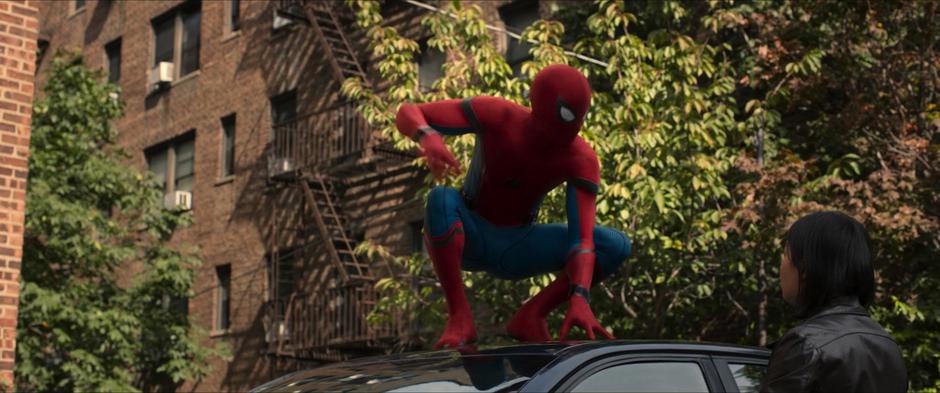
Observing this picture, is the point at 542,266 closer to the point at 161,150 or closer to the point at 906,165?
the point at 906,165

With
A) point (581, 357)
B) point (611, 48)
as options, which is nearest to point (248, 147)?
point (611, 48)

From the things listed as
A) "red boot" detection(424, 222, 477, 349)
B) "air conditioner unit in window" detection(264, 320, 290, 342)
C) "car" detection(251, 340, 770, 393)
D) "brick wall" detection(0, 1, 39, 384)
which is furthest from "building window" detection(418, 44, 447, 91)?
"car" detection(251, 340, 770, 393)

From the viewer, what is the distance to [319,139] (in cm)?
2286

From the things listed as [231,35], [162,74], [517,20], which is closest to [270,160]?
[231,35]

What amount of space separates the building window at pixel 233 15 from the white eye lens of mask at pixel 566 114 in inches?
867

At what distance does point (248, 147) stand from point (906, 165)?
15900 millimetres

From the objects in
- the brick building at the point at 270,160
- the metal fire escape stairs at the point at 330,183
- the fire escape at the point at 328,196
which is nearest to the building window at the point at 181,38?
the brick building at the point at 270,160

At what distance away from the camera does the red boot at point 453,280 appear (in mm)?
5473

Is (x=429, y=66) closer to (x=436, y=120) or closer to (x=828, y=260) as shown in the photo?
(x=436, y=120)

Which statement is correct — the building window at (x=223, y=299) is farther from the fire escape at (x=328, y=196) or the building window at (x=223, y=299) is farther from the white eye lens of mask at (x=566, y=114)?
the white eye lens of mask at (x=566, y=114)

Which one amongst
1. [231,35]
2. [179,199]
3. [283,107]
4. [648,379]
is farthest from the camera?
[231,35]

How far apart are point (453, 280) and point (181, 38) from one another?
2384cm

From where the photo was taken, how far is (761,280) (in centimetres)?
1321

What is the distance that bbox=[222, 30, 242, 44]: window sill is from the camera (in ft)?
85.8
